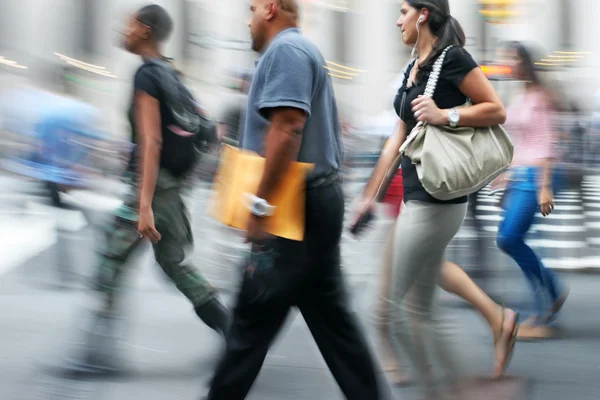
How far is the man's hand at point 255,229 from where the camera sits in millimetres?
3336

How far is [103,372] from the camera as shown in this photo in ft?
15.7

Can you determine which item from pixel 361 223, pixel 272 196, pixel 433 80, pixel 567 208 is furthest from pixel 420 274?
pixel 567 208

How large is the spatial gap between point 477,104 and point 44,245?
18.4 feet

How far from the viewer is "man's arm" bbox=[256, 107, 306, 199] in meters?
3.26

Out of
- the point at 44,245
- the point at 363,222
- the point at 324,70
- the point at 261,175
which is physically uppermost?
the point at 324,70

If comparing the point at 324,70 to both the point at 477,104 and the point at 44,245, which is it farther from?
the point at 44,245

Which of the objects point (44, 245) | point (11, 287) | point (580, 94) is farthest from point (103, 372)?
point (580, 94)

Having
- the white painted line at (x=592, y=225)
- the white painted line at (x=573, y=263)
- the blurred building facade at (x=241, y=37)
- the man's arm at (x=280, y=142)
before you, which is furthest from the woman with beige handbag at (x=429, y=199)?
the blurred building facade at (x=241, y=37)

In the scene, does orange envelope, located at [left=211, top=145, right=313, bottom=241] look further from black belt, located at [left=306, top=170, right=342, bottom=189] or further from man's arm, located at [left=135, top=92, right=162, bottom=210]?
man's arm, located at [left=135, top=92, right=162, bottom=210]

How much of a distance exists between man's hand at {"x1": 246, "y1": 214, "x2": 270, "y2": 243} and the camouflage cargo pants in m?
1.40

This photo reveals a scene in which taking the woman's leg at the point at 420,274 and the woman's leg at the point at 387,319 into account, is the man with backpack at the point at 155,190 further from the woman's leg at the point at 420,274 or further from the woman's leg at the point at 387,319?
the woman's leg at the point at 420,274

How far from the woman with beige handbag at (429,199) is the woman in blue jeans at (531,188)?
1.81 m

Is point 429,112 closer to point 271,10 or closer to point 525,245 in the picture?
point 271,10

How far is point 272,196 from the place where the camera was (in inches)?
131
